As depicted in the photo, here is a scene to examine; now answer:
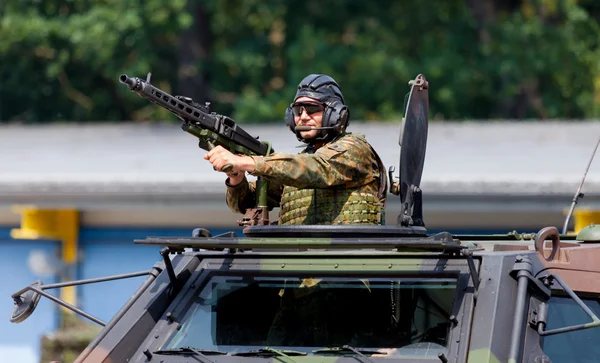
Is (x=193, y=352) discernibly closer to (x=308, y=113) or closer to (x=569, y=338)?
(x=308, y=113)

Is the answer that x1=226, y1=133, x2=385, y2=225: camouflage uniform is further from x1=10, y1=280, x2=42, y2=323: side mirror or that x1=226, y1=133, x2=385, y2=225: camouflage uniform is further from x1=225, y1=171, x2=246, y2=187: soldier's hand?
x1=10, y1=280, x2=42, y2=323: side mirror

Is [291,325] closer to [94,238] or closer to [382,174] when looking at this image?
[382,174]

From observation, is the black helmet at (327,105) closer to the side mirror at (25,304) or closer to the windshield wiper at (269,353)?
the windshield wiper at (269,353)

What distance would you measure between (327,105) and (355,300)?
1.18m

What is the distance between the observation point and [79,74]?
26.1 metres

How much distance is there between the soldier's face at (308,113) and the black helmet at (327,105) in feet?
0.08

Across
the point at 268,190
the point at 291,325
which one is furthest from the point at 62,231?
the point at 291,325

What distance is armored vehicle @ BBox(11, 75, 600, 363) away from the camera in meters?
5.74

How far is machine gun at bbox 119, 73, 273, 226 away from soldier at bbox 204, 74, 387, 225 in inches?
4.7

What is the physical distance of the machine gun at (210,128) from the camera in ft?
20.8

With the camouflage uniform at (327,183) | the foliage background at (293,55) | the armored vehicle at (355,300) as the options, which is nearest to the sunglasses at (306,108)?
the camouflage uniform at (327,183)

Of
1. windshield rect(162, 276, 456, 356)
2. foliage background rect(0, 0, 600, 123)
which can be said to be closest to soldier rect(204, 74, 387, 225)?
windshield rect(162, 276, 456, 356)

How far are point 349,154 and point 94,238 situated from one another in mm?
7913

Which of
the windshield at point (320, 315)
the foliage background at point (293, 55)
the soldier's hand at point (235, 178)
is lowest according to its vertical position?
the windshield at point (320, 315)
